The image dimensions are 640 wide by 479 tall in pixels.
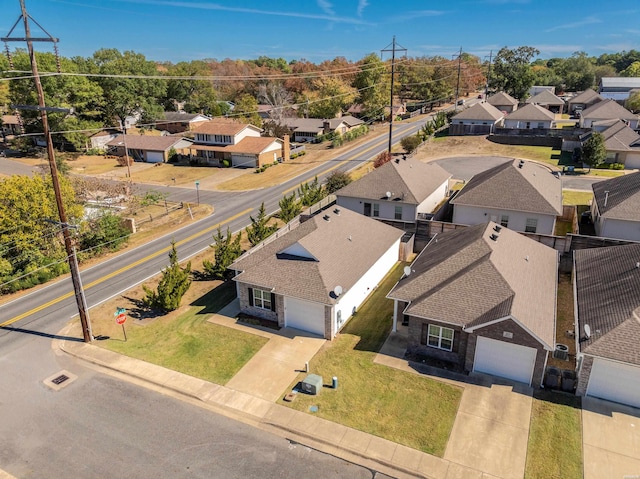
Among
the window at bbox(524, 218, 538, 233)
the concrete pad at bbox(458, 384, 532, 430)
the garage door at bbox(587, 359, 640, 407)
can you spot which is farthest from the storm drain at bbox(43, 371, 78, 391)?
the window at bbox(524, 218, 538, 233)

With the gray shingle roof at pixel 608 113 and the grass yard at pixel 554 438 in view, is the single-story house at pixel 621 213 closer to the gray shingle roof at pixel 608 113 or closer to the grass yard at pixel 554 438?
the grass yard at pixel 554 438

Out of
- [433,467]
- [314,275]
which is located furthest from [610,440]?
[314,275]

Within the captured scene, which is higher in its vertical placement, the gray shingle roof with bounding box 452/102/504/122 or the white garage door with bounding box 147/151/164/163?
the gray shingle roof with bounding box 452/102/504/122

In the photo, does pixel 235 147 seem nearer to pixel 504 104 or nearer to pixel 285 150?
pixel 285 150

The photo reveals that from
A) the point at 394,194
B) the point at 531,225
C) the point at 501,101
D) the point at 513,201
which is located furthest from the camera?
the point at 501,101

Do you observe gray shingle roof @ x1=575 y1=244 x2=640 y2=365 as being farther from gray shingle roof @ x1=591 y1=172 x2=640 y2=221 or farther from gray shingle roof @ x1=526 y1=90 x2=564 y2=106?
gray shingle roof @ x1=526 y1=90 x2=564 y2=106

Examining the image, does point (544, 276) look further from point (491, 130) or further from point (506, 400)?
point (491, 130)
